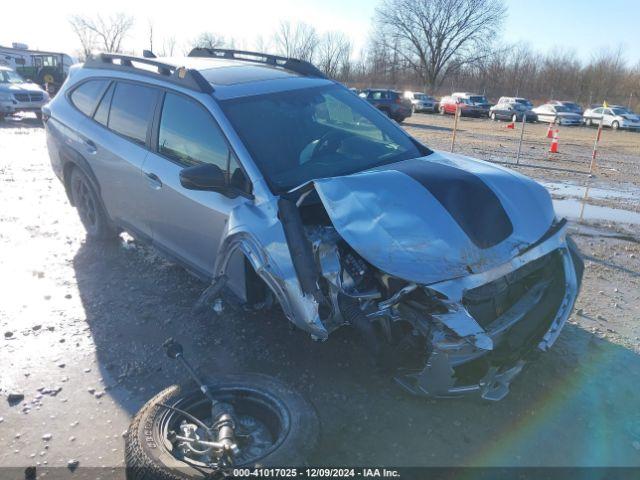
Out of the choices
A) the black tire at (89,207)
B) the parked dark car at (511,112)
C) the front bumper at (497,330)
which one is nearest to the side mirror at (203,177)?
the front bumper at (497,330)

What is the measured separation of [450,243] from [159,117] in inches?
104

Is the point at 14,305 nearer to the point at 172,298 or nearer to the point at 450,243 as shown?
the point at 172,298

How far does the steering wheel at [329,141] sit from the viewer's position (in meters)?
3.78

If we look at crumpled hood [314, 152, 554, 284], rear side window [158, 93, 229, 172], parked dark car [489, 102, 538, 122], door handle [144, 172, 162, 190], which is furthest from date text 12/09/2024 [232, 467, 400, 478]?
parked dark car [489, 102, 538, 122]

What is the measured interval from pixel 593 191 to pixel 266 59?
7.10 m

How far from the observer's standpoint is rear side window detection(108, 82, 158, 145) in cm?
432

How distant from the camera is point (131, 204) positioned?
4.52 meters

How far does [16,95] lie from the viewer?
17359 mm

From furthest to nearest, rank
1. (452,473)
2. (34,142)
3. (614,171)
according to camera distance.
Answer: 1. (34,142)
2. (614,171)
3. (452,473)

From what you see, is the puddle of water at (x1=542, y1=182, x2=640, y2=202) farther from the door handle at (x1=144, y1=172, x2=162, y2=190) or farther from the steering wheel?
the door handle at (x1=144, y1=172, x2=162, y2=190)

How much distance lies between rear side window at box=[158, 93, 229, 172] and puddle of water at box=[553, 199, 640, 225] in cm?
562

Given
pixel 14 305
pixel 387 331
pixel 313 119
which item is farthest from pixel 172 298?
pixel 387 331

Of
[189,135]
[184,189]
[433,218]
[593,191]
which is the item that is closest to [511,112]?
[593,191]

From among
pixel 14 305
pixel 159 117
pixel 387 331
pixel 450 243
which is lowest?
pixel 14 305
